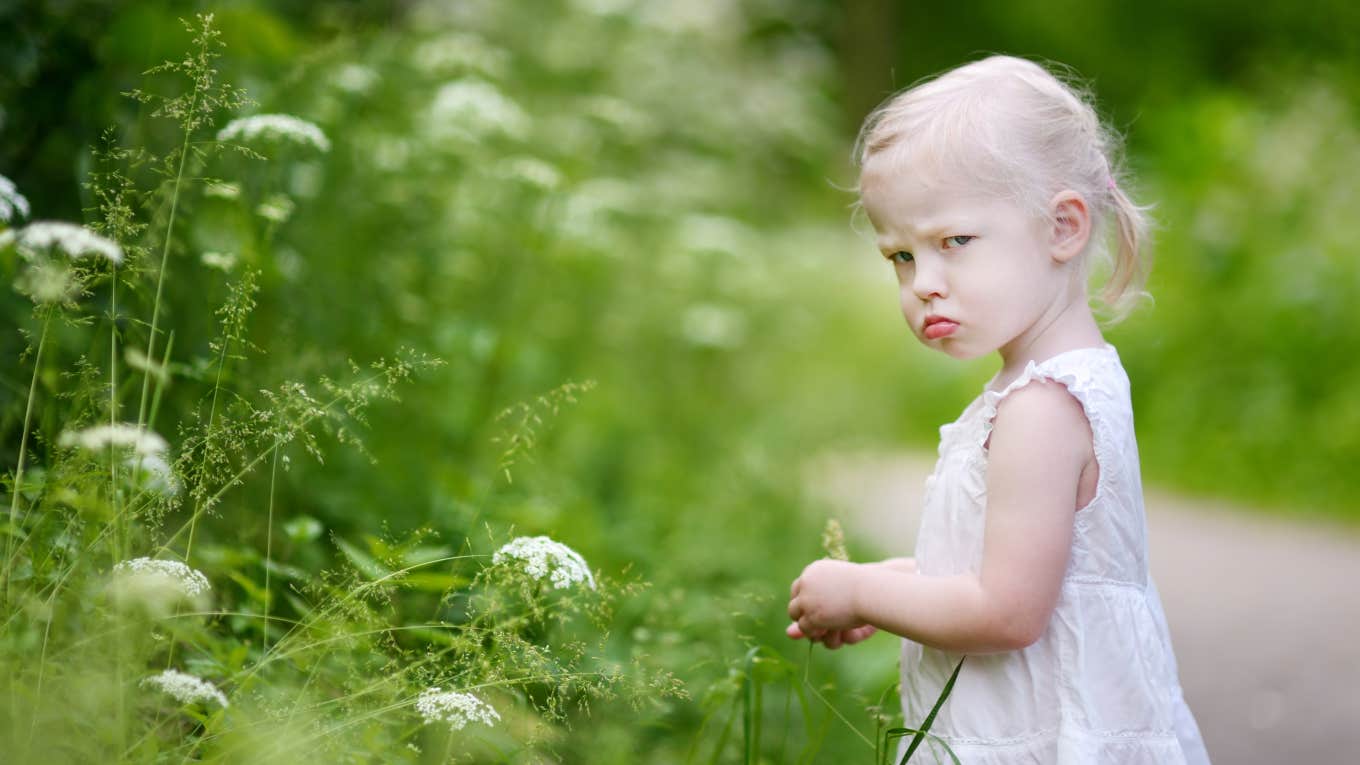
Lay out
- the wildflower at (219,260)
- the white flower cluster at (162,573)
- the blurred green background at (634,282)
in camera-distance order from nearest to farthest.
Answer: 1. the white flower cluster at (162,573)
2. the wildflower at (219,260)
3. the blurred green background at (634,282)

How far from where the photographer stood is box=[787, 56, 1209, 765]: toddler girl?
5.09 feet

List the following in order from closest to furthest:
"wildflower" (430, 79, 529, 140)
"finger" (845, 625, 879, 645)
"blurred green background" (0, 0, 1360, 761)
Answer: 1. "finger" (845, 625, 879, 645)
2. "blurred green background" (0, 0, 1360, 761)
3. "wildflower" (430, 79, 529, 140)

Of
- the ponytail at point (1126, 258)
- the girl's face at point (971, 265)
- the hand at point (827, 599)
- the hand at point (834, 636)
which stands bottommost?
the hand at point (834, 636)

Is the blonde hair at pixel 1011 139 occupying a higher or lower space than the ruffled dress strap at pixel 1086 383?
higher

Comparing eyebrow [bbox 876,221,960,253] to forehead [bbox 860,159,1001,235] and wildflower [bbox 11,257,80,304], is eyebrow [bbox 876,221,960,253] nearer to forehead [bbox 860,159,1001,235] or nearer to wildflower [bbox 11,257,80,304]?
forehead [bbox 860,159,1001,235]

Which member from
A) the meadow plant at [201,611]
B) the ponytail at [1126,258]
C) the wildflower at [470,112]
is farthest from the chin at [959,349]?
the wildflower at [470,112]

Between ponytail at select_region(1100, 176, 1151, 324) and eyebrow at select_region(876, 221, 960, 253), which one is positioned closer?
eyebrow at select_region(876, 221, 960, 253)

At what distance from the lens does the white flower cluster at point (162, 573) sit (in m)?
1.46

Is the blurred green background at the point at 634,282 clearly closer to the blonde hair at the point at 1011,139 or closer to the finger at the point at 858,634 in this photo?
the finger at the point at 858,634

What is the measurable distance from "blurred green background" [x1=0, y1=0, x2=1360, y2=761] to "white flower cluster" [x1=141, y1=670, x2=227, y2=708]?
11.0 inches

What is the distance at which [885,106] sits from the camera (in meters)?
1.82

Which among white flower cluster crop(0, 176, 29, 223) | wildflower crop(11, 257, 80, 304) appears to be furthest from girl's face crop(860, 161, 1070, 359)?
white flower cluster crop(0, 176, 29, 223)

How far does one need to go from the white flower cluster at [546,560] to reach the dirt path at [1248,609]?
189 cm

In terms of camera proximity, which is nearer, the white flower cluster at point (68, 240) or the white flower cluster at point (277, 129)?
the white flower cluster at point (68, 240)
